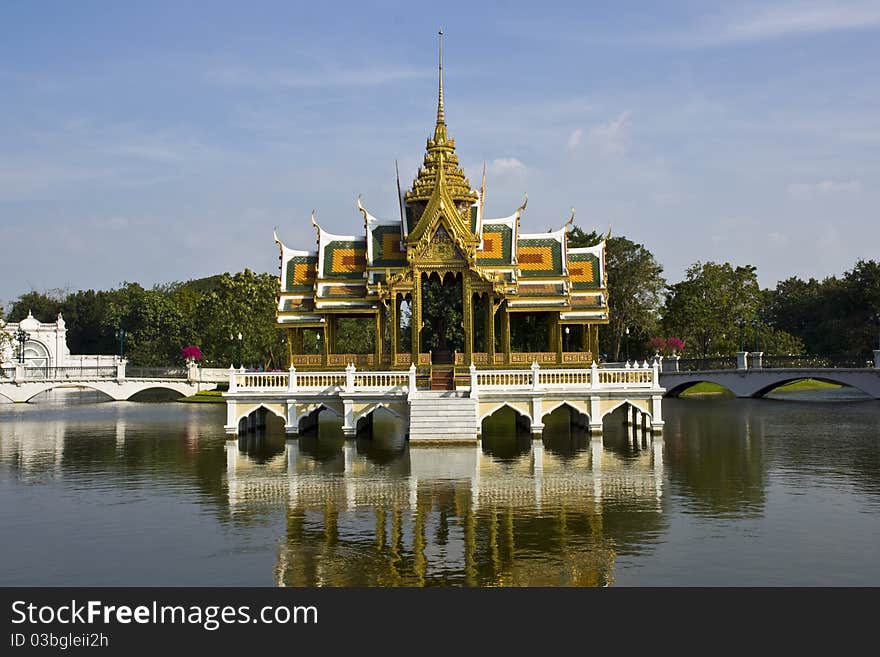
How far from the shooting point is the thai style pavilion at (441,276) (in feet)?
121

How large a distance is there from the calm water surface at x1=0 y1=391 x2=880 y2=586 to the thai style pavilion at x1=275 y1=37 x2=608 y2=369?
14.0ft

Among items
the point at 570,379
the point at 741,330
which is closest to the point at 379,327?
the point at 570,379

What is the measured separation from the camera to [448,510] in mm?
19750

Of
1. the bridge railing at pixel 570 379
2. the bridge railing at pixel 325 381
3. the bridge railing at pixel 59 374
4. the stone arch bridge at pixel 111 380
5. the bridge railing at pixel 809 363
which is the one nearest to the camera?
the bridge railing at pixel 570 379

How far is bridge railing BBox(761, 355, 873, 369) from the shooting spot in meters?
59.0

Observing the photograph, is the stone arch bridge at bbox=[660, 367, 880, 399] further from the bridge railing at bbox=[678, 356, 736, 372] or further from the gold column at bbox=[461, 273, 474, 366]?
the gold column at bbox=[461, 273, 474, 366]

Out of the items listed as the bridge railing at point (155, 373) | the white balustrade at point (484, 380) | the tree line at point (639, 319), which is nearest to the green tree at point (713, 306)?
the tree line at point (639, 319)

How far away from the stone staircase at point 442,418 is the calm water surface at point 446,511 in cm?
75

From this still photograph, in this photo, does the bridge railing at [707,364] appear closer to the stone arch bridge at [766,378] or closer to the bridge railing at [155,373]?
the stone arch bridge at [766,378]

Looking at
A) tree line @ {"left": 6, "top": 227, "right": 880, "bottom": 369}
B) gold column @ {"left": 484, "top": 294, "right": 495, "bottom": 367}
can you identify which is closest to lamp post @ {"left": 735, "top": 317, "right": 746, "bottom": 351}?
tree line @ {"left": 6, "top": 227, "right": 880, "bottom": 369}

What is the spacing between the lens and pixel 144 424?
46.7 m

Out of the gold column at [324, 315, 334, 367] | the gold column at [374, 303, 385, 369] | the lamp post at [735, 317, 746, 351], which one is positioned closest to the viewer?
the gold column at [374, 303, 385, 369]

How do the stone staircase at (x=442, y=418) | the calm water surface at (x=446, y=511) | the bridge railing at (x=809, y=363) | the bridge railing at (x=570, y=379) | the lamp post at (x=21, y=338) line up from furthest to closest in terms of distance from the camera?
the lamp post at (x=21, y=338) < the bridge railing at (x=809, y=363) < the bridge railing at (x=570, y=379) < the stone staircase at (x=442, y=418) < the calm water surface at (x=446, y=511)
